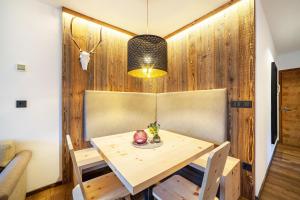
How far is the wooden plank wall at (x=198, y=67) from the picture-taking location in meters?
1.63

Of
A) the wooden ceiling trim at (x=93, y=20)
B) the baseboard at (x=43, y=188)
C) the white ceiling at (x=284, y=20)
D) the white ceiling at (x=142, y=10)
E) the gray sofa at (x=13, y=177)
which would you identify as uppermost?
the white ceiling at (x=142, y=10)

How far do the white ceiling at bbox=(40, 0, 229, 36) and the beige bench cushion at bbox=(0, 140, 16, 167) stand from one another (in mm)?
1821

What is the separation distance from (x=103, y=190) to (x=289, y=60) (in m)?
5.04

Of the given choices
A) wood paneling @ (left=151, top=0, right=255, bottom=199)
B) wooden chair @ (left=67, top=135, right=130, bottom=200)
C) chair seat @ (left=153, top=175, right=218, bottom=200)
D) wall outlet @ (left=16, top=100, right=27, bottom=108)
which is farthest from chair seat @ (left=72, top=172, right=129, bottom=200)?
wood paneling @ (left=151, top=0, right=255, bottom=199)

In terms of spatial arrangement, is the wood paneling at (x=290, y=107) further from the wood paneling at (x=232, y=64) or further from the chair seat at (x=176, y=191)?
the chair seat at (x=176, y=191)

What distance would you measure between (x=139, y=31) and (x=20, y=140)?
245cm

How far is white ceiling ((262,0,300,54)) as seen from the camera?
183 centimetres

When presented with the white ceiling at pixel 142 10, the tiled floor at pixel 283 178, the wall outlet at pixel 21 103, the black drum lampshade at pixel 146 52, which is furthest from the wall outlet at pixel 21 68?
the tiled floor at pixel 283 178

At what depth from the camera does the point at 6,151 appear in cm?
143

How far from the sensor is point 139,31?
8.43ft

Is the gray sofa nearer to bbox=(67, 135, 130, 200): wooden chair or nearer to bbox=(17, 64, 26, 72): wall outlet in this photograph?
bbox=(67, 135, 130, 200): wooden chair

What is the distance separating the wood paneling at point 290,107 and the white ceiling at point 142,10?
331 centimetres

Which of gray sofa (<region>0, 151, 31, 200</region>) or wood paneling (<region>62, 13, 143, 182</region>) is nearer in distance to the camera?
gray sofa (<region>0, 151, 31, 200</region>)

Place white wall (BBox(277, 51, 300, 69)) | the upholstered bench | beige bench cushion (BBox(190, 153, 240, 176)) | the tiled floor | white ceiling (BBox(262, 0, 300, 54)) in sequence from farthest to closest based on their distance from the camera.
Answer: white wall (BBox(277, 51, 300, 69)), white ceiling (BBox(262, 0, 300, 54)), the tiled floor, beige bench cushion (BBox(190, 153, 240, 176)), the upholstered bench
